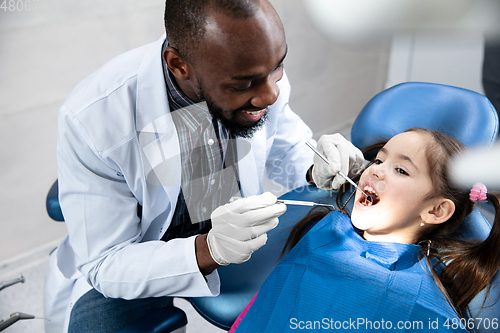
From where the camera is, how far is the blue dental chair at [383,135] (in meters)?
1.22

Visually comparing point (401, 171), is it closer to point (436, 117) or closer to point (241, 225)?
point (436, 117)

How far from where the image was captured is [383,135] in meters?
1.36

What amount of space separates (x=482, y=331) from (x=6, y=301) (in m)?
2.04

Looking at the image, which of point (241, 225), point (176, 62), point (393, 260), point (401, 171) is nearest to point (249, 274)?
point (241, 225)

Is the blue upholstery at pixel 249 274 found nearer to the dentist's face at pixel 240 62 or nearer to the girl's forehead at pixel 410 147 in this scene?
the girl's forehead at pixel 410 147

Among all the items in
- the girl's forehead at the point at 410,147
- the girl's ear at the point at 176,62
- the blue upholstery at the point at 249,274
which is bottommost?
the blue upholstery at the point at 249,274

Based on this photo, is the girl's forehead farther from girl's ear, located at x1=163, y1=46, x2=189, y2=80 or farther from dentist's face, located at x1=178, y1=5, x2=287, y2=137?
girl's ear, located at x1=163, y1=46, x2=189, y2=80

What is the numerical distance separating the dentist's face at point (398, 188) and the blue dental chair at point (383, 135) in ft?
0.42

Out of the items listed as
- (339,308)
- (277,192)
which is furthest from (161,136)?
(277,192)

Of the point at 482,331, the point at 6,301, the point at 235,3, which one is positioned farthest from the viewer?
the point at 6,301

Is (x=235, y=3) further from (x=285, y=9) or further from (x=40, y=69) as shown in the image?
(x=285, y=9)

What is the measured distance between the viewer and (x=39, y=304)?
201cm

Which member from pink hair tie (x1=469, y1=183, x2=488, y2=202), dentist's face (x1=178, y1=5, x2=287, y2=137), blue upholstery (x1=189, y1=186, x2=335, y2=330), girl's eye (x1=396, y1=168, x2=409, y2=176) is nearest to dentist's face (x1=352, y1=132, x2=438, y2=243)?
girl's eye (x1=396, y1=168, x2=409, y2=176)

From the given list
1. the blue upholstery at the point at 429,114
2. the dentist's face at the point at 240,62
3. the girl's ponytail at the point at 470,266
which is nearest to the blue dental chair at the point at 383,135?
the blue upholstery at the point at 429,114
